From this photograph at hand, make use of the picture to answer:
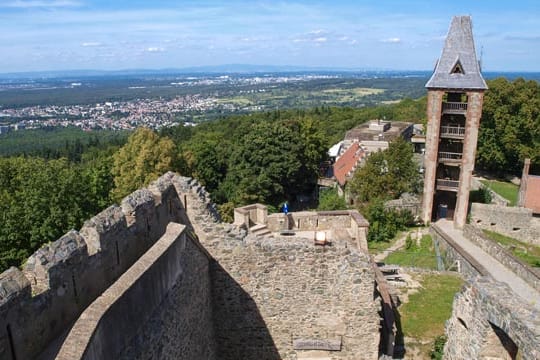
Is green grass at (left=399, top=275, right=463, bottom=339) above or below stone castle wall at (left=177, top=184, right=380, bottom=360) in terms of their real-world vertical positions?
below

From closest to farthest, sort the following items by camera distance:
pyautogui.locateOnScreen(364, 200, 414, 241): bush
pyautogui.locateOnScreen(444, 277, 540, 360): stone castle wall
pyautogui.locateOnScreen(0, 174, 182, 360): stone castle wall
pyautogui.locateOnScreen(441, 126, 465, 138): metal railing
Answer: pyautogui.locateOnScreen(0, 174, 182, 360): stone castle wall
pyautogui.locateOnScreen(444, 277, 540, 360): stone castle wall
pyautogui.locateOnScreen(364, 200, 414, 241): bush
pyautogui.locateOnScreen(441, 126, 465, 138): metal railing

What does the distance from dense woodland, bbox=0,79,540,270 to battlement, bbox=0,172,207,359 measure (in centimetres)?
1695

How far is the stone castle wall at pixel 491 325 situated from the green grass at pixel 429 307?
158 inches

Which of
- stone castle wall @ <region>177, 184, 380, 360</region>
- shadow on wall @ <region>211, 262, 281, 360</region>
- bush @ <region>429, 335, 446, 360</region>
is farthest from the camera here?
bush @ <region>429, 335, 446, 360</region>

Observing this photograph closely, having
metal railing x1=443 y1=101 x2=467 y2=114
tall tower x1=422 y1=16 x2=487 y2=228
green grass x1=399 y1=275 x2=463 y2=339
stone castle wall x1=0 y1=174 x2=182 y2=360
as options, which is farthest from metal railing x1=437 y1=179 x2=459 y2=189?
stone castle wall x1=0 y1=174 x2=182 y2=360

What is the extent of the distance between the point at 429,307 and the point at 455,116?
1721 centimetres

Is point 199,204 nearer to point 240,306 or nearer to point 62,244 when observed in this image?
point 240,306

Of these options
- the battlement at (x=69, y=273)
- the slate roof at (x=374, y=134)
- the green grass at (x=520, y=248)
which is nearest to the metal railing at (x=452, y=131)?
the green grass at (x=520, y=248)

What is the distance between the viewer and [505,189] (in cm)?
3706

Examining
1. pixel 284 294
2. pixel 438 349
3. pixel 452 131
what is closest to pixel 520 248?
pixel 452 131

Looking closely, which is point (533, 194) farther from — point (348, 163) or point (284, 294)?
point (284, 294)

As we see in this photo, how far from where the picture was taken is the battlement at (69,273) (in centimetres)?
461

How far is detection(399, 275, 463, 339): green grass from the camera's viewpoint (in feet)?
46.3

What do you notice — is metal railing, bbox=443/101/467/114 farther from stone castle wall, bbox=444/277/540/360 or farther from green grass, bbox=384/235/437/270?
stone castle wall, bbox=444/277/540/360
